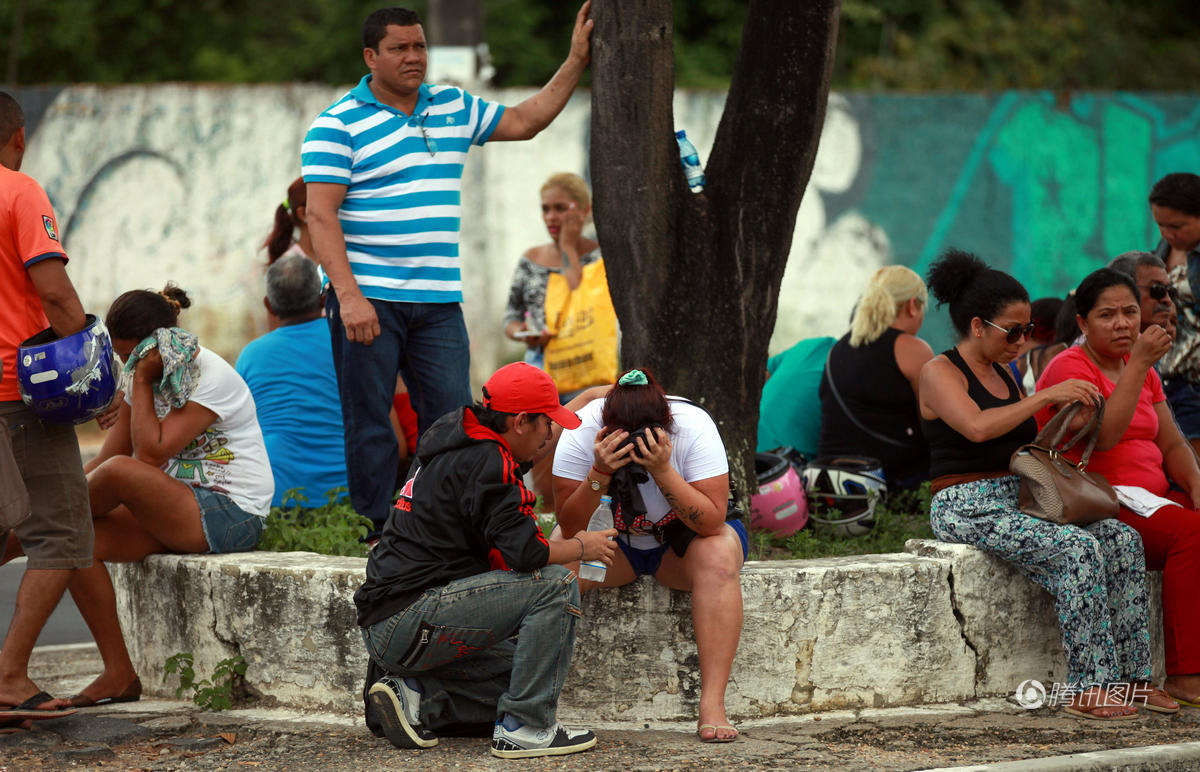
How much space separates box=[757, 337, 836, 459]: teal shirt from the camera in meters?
6.53

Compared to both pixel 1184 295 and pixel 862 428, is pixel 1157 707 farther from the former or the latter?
pixel 1184 295

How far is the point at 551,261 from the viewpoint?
715 centimetres

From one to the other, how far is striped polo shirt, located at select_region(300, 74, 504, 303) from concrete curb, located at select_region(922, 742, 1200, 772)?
2538 mm

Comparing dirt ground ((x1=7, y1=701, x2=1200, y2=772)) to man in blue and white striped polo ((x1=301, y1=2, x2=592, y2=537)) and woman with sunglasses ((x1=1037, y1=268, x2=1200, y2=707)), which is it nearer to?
woman with sunglasses ((x1=1037, y1=268, x2=1200, y2=707))

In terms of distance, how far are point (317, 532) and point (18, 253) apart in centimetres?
157

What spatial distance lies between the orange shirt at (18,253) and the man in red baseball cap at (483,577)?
1.34 metres

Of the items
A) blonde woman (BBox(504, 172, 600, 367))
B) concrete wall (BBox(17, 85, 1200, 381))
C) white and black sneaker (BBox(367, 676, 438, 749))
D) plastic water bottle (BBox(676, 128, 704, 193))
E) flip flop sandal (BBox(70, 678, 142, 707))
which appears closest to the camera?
white and black sneaker (BBox(367, 676, 438, 749))

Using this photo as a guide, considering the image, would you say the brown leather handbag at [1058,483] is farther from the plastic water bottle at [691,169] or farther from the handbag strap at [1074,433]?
the plastic water bottle at [691,169]

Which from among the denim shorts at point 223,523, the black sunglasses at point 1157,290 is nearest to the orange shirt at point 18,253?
the denim shorts at point 223,523

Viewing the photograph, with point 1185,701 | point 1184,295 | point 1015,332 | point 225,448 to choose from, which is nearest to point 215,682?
point 225,448

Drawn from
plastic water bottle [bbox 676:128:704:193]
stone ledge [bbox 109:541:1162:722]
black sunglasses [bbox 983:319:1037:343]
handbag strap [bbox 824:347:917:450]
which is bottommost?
stone ledge [bbox 109:541:1162:722]

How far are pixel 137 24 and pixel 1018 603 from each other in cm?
1397

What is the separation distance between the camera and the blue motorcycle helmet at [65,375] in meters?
4.17

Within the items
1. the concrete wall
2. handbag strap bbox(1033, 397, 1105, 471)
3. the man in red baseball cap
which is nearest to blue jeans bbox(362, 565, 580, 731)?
the man in red baseball cap
